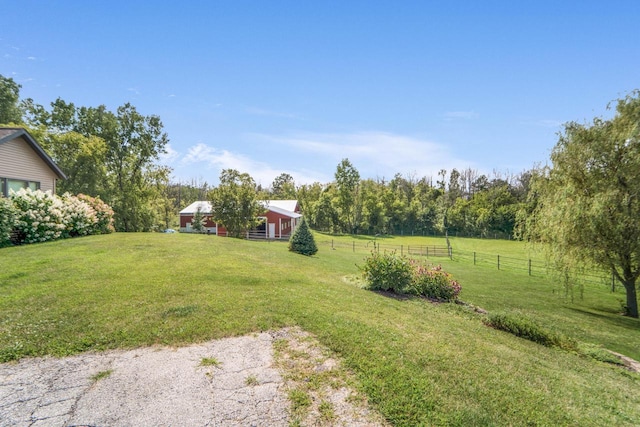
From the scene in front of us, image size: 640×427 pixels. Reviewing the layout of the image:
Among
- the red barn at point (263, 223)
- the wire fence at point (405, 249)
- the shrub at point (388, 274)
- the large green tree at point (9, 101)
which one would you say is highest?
the large green tree at point (9, 101)

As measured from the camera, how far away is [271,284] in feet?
27.9

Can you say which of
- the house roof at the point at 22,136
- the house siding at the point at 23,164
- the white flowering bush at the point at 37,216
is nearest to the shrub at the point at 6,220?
the white flowering bush at the point at 37,216

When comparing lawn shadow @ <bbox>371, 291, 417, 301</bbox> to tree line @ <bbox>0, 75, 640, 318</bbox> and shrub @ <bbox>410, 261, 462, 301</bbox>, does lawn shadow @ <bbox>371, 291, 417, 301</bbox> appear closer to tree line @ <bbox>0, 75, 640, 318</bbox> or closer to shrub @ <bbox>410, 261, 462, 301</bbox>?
shrub @ <bbox>410, 261, 462, 301</bbox>

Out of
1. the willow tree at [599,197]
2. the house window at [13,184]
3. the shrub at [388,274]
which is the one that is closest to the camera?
the shrub at [388,274]

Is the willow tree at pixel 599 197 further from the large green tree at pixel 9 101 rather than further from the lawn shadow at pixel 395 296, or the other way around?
the large green tree at pixel 9 101

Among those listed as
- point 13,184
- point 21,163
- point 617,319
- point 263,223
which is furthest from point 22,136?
point 617,319

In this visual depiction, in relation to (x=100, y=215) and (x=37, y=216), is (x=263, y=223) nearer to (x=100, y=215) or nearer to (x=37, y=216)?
(x=100, y=215)

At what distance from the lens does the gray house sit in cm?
1434

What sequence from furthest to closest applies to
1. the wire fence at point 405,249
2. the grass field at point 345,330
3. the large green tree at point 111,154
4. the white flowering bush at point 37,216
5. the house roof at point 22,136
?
the wire fence at point 405,249
the large green tree at point 111,154
the house roof at point 22,136
the white flowering bush at point 37,216
the grass field at point 345,330

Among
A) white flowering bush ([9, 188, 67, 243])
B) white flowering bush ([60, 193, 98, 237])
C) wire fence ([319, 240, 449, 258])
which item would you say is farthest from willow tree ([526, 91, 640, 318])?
white flowering bush ([60, 193, 98, 237])

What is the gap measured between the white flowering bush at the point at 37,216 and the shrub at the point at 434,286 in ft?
50.2

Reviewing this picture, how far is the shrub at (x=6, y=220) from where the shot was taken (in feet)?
37.5

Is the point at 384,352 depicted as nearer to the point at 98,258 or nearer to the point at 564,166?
the point at 98,258

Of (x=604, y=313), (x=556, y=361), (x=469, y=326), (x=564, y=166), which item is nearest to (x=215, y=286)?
(x=469, y=326)
